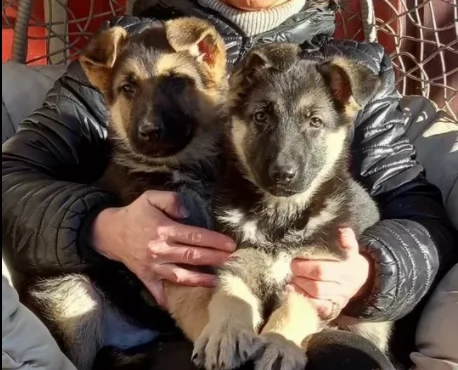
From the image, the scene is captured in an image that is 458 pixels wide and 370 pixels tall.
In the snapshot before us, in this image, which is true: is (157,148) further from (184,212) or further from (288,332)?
(288,332)

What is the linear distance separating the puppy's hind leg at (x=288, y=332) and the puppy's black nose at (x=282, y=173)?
12.9 inches

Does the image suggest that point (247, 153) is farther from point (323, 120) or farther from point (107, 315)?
point (107, 315)

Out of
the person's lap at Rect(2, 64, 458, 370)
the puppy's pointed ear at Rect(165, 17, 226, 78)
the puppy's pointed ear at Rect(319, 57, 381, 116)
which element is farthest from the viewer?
the person's lap at Rect(2, 64, 458, 370)

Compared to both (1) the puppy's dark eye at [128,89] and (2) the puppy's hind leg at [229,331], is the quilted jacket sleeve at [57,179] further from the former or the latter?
(2) the puppy's hind leg at [229,331]

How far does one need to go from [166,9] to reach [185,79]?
0.52 meters

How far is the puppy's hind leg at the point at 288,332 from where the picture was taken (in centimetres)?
178

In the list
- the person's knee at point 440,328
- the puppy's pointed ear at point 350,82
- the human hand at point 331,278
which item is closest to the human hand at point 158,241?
the human hand at point 331,278

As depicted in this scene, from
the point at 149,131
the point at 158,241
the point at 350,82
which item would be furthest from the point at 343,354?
the point at 149,131

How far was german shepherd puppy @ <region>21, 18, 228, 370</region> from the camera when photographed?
217 cm

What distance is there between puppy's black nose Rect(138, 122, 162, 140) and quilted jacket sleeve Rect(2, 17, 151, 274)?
0.24 m

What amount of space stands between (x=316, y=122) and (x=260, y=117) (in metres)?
0.16

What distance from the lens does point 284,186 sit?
197 centimetres

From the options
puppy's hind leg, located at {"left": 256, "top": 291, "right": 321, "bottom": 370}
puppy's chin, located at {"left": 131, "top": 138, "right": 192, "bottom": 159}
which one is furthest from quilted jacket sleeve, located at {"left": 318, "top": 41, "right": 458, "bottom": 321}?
puppy's chin, located at {"left": 131, "top": 138, "right": 192, "bottom": 159}

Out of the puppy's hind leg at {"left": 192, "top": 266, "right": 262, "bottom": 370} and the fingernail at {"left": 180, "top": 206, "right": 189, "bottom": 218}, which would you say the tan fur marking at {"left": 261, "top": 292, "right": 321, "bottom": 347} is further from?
the fingernail at {"left": 180, "top": 206, "right": 189, "bottom": 218}
